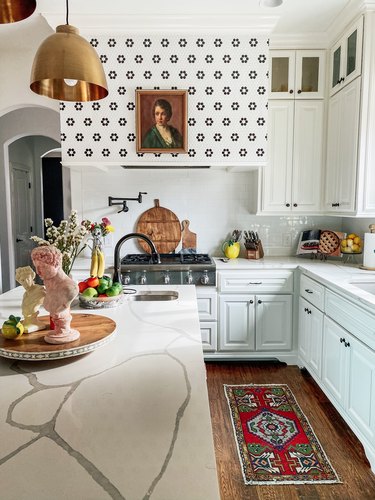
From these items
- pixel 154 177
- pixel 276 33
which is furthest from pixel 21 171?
pixel 276 33

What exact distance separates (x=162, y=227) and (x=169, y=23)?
172 cm

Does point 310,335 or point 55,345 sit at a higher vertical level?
point 55,345

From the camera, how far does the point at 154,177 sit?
378 cm

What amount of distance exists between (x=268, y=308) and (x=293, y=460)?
1.37 metres

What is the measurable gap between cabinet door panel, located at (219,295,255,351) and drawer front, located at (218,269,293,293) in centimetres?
8

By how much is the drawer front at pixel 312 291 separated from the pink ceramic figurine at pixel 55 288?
6.54 ft

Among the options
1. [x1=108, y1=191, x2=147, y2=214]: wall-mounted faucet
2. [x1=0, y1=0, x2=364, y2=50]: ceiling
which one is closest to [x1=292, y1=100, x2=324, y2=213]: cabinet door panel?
[x1=0, y1=0, x2=364, y2=50]: ceiling

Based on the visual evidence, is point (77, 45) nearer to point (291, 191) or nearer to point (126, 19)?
point (126, 19)

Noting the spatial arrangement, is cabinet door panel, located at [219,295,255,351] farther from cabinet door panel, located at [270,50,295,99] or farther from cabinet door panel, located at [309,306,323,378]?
cabinet door panel, located at [270,50,295,99]

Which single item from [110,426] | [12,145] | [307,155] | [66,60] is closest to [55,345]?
[110,426]

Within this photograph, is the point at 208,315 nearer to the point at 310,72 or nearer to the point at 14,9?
the point at 310,72

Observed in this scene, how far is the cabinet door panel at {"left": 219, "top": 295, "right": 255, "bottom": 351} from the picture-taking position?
3.32 metres

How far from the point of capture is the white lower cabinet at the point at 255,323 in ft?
10.9

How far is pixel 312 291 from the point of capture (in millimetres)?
2973
